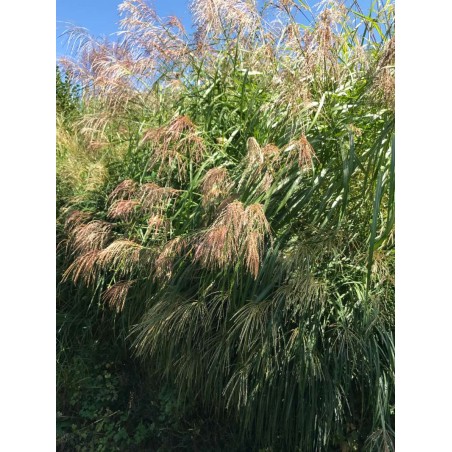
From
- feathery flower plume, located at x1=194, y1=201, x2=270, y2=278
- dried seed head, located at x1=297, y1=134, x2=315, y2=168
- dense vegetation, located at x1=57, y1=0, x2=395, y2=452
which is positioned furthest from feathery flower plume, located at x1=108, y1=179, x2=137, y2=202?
dried seed head, located at x1=297, y1=134, x2=315, y2=168

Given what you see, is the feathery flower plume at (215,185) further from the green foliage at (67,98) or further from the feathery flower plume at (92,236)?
the green foliage at (67,98)

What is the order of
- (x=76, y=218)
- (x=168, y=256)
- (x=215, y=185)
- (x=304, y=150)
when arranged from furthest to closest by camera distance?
1. (x=76, y=218)
2. (x=168, y=256)
3. (x=215, y=185)
4. (x=304, y=150)

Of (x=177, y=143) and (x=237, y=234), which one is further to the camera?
(x=177, y=143)

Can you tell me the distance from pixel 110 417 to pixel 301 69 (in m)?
2.12

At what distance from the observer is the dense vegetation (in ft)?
7.79

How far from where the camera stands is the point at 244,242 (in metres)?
2.15

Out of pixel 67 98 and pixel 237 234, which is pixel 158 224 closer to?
pixel 237 234

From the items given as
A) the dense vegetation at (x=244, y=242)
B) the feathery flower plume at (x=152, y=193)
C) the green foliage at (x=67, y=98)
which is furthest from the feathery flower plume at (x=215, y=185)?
the green foliage at (x=67, y=98)

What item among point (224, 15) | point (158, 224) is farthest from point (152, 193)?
point (224, 15)

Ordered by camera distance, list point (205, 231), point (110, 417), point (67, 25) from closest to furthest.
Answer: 1. point (205, 231)
2. point (110, 417)
3. point (67, 25)

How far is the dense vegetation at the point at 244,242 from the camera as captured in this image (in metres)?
2.37

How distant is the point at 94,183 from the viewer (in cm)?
351
